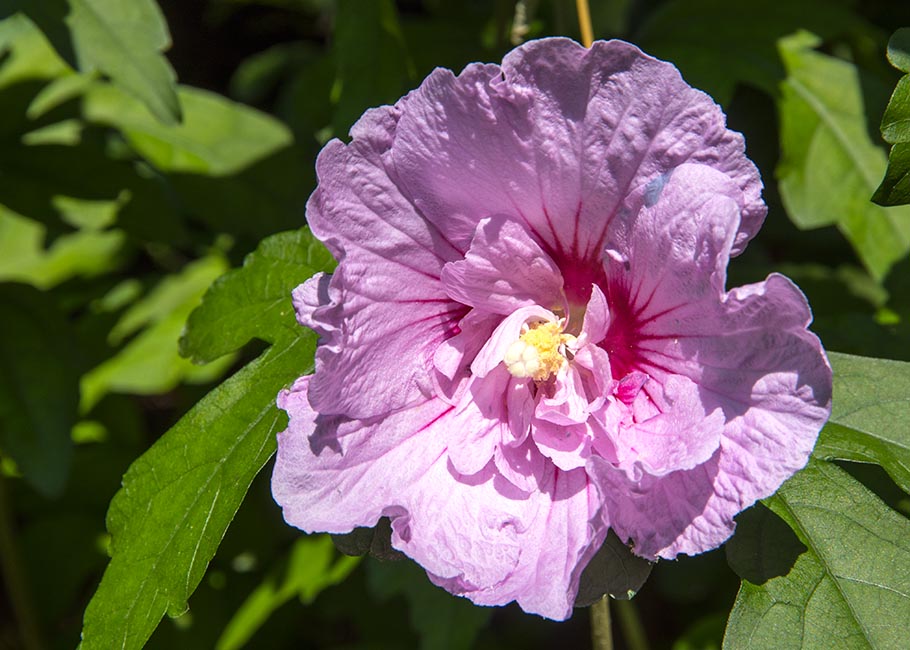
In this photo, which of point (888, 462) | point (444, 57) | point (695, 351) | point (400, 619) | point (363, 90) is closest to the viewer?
point (695, 351)

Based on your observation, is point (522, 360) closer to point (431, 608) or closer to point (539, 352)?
point (539, 352)

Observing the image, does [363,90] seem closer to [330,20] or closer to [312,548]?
[312,548]

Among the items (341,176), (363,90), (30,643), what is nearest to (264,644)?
(30,643)

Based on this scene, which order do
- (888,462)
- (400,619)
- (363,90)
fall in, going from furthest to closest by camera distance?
(400,619) < (363,90) < (888,462)

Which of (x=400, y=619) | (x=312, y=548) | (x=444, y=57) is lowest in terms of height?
(x=400, y=619)

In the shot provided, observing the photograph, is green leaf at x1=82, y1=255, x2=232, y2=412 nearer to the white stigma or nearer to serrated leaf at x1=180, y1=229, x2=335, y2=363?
serrated leaf at x1=180, y1=229, x2=335, y2=363

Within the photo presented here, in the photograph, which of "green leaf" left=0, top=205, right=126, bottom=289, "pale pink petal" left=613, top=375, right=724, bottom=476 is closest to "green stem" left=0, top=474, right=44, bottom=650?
"green leaf" left=0, top=205, right=126, bottom=289

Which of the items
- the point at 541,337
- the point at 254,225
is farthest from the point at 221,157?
the point at 541,337
